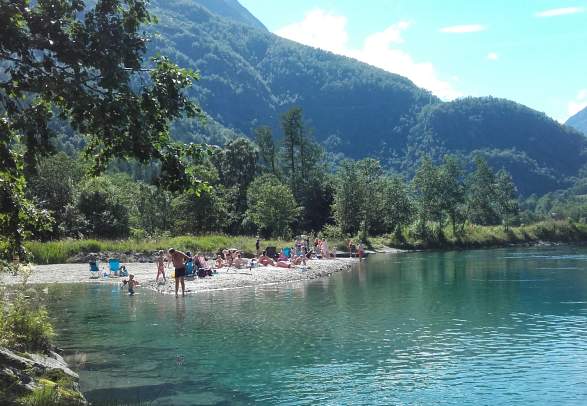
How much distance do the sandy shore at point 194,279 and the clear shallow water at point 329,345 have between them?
2.59 m

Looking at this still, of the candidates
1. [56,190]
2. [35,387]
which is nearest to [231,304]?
[35,387]

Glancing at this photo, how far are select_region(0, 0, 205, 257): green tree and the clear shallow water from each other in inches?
193

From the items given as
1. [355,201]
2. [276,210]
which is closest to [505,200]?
[355,201]

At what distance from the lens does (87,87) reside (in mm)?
11602

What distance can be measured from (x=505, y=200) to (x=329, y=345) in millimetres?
93904

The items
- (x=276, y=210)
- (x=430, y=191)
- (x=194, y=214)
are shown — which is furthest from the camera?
(x=430, y=191)

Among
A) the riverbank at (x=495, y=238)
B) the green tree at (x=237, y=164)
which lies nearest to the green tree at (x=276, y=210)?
the riverbank at (x=495, y=238)

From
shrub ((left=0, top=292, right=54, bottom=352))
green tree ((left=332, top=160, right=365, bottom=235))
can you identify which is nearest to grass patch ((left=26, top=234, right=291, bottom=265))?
green tree ((left=332, top=160, right=365, bottom=235))

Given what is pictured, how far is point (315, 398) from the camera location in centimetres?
1282

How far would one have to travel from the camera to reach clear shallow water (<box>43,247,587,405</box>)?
43.8 ft

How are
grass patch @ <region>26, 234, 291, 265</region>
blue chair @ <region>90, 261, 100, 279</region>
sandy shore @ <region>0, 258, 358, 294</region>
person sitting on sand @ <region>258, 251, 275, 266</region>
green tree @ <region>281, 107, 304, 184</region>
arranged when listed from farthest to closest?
1. green tree @ <region>281, 107, 304, 184</region>
2. grass patch @ <region>26, 234, 291, 265</region>
3. person sitting on sand @ <region>258, 251, 275, 266</region>
4. blue chair @ <region>90, 261, 100, 279</region>
5. sandy shore @ <region>0, 258, 358, 294</region>

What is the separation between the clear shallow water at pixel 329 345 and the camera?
13359 mm

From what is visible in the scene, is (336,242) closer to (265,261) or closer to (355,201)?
(355,201)

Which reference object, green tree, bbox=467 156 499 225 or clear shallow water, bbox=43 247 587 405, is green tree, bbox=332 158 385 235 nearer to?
green tree, bbox=467 156 499 225
